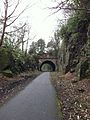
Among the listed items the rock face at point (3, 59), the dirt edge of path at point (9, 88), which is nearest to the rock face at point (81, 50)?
the dirt edge of path at point (9, 88)

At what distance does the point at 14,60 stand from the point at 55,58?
49799 mm

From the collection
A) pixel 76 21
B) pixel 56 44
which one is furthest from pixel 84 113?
pixel 56 44

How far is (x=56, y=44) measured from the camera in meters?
77.5

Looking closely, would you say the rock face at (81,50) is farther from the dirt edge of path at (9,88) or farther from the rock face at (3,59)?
the rock face at (3,59)

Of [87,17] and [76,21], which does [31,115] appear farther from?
[76,21]

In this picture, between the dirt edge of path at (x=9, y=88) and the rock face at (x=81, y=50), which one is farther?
the rock face at (x=81, y=50)

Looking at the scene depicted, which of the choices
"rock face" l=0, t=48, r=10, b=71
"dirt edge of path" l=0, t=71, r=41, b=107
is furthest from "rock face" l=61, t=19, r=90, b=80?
"rock face" l=0, t=48, r=10, b=71

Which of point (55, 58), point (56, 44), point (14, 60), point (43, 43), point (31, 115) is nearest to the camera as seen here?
point (31, 115)

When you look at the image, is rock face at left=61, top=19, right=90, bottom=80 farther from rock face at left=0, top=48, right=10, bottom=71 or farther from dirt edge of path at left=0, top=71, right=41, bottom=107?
rock face at left=0, top=48, right=10, bottom=71

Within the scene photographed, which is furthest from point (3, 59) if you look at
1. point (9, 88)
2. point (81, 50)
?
point (9, 88)

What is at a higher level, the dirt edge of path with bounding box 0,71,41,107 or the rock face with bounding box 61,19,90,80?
the rock face with bounding box 61,19,90,80

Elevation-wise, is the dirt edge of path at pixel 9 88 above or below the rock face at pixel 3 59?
below

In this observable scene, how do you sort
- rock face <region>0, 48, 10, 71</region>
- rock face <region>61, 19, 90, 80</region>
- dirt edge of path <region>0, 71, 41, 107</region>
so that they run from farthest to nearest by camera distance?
rock face <region>0, 48, 10, 71</region>
rock face <region>61, 19, 90, 80</region>
dirt edge of path <region>0, 71, 41, 107</region>

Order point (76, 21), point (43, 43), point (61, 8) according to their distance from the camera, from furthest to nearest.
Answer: point (43, 43)
point (76, 21)
point (61, 8)
